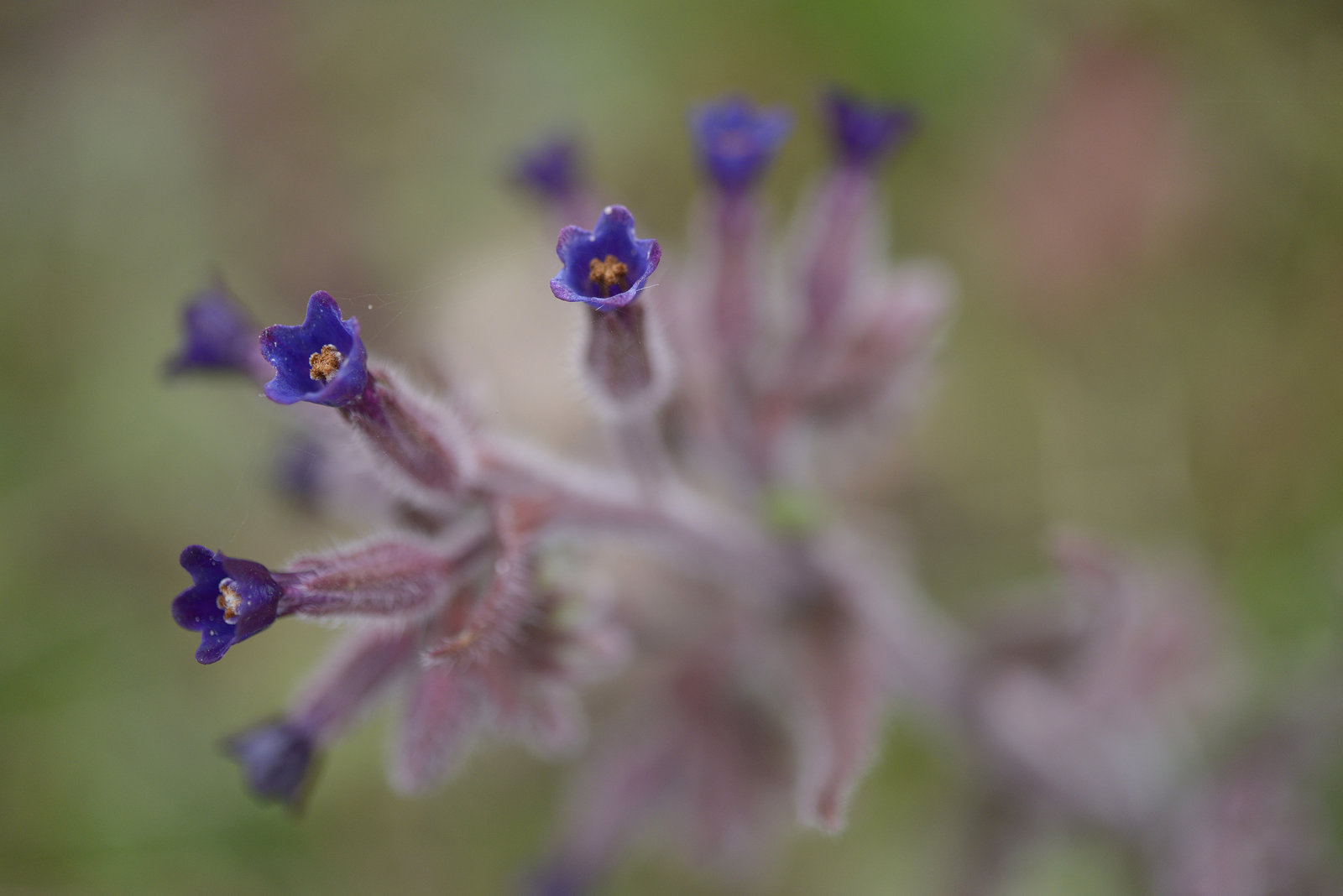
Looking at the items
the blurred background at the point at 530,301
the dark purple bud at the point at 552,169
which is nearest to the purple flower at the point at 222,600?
the dark purple bud at the point at 552,169

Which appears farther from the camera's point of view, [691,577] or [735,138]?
[691,577]

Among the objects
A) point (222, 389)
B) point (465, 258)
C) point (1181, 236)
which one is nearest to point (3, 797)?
point (222, 389)

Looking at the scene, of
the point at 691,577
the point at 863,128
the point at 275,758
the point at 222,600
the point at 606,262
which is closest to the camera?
the point at 222,600

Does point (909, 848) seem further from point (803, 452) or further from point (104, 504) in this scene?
point (104, 504)

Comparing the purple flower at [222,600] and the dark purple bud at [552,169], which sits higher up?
the dark purple bud at [552,169]

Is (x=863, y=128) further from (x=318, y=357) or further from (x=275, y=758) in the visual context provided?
(x=275, y=758)

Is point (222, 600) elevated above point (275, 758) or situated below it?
above

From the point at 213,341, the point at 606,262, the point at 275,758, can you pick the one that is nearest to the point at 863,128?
the point at 606,262

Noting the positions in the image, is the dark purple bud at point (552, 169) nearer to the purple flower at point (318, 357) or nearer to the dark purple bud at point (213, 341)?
the dark purple bud at point (213, 341)
